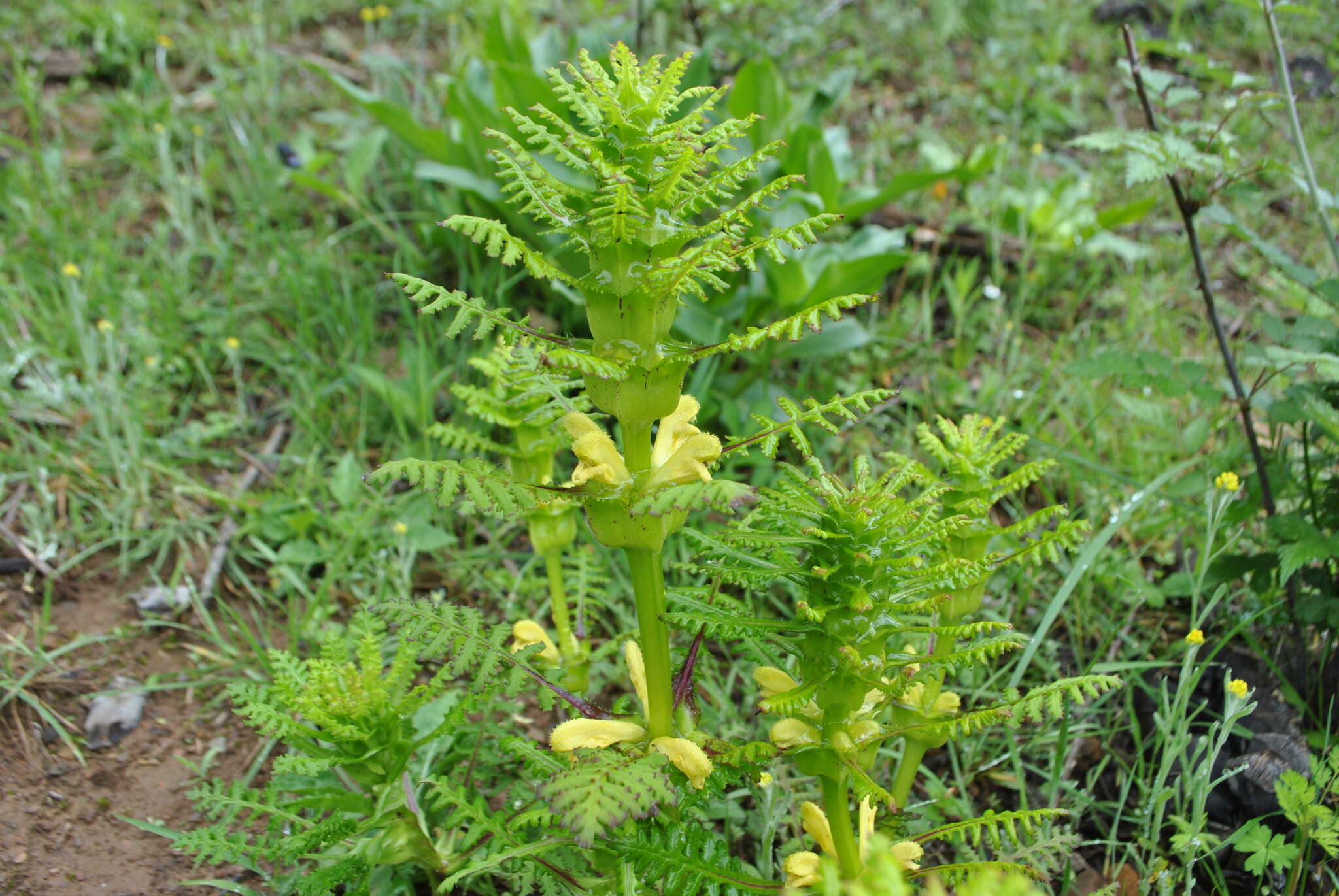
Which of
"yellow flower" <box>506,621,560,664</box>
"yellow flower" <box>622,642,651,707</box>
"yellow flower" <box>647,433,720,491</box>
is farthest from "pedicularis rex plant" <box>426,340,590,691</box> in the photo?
"yellow flower" <box>647,433,720,491</box>

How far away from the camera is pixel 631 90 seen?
A: 4.00 ft

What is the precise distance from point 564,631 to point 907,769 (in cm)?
65

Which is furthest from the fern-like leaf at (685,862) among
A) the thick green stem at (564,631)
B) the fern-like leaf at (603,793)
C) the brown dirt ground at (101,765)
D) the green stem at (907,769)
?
the brown dirt ground at (101,765)

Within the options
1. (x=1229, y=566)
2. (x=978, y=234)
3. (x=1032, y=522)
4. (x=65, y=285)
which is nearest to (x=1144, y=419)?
(x=1229, y=566)

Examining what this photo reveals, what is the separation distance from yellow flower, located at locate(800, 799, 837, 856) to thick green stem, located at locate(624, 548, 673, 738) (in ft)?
0.86

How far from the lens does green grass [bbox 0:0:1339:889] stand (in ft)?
7.91

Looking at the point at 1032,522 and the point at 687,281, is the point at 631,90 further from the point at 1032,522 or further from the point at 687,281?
the point at 1032,522

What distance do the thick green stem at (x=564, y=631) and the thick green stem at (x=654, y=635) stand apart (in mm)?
372

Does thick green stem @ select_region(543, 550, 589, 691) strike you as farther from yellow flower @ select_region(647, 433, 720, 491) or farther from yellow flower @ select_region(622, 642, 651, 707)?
yellow flower @ select_region(647, 433, 720, 491)

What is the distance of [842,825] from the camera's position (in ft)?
4.43

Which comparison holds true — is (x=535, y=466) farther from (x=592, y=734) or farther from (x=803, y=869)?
Answer: (x=803, y=869)

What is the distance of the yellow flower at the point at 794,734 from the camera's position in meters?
1.33

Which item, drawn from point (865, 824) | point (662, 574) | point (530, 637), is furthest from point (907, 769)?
point (530, 637)

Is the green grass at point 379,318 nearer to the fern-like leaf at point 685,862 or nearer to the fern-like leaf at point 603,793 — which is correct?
the fern-like leaf at point 685,862
